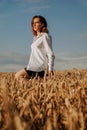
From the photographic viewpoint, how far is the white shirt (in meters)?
5.61

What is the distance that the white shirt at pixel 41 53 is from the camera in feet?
18.4

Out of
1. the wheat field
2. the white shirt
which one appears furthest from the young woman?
the wheat field

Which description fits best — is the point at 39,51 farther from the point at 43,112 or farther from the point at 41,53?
the point at 43,112

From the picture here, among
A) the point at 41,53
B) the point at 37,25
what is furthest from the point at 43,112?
the point at 37,25

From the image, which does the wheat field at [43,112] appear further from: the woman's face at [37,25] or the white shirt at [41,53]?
the woman's face at [37,25]

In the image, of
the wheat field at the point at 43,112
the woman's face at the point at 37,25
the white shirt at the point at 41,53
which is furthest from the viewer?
the woman's face at the point at 37,25

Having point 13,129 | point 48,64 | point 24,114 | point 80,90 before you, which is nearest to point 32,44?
point 48,64

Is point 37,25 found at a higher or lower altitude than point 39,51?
higher

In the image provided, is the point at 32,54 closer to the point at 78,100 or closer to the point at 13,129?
the point at 78,100

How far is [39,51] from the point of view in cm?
575

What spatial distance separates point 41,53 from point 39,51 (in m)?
0.06

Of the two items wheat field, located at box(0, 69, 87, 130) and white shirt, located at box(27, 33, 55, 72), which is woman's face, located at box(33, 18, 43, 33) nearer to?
white shirt, located at box(27, 33, 55, 72)

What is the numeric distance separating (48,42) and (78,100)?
3.27m

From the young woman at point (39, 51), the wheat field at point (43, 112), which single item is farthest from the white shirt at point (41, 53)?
the wheat field at point (43, 112)
